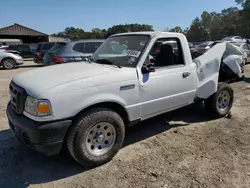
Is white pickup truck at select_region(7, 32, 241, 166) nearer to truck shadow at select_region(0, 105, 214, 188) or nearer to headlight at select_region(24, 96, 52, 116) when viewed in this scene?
headlight at select_region(24, 96, 52, 116)

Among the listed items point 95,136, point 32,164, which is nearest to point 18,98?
point 32,164

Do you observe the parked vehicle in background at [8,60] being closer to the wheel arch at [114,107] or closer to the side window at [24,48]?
the side window at [24,48]

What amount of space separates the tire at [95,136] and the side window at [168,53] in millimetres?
1367

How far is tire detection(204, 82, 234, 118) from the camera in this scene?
199 inches

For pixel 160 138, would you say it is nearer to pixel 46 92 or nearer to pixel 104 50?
pixel 104 50

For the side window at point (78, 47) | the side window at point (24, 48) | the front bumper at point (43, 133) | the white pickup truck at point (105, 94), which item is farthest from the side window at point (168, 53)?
the side window at point (24, 48)

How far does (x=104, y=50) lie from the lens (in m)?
4.50

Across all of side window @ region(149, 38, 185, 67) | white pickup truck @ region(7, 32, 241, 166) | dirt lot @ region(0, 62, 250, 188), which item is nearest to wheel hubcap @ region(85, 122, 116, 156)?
white pickup truck @ region(7, 32, 241, 166)

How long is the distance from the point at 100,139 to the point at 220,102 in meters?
3.05

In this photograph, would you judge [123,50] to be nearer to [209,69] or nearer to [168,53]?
[168,53]

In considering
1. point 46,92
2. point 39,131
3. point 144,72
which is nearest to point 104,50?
point 144,72

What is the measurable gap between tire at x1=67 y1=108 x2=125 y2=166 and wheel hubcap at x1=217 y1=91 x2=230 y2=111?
2.70 m

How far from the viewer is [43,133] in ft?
9.38

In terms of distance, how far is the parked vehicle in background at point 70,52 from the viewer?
360 inches
